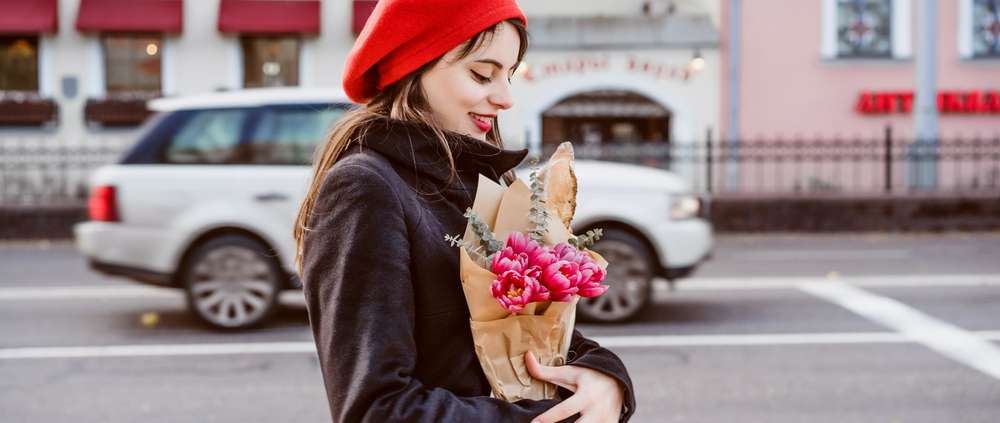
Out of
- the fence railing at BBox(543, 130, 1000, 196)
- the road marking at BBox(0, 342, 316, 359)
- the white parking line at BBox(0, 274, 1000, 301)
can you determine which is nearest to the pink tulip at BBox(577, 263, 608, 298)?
the road marking at BBox(0, 342, 316, 359)

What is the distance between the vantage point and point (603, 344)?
20.1 ft

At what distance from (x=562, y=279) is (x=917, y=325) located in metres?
6.31

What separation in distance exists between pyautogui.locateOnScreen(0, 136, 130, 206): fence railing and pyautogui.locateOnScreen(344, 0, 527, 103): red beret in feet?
44.4

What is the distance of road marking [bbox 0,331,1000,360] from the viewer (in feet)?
19.8

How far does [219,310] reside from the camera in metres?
6.70

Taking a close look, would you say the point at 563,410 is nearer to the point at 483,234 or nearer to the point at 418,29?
the point at 483,234

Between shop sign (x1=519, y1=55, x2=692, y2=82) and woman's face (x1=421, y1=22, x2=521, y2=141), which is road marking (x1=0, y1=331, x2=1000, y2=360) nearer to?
woman's face (x1=421, y1=22, x2=521, y2=141)

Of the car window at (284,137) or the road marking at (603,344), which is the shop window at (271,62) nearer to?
the car window at (284,137)

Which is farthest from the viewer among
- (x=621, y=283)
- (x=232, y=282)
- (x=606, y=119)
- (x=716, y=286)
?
(x=606, y=119)

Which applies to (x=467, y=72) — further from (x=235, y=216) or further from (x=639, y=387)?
(x=235, y=216)

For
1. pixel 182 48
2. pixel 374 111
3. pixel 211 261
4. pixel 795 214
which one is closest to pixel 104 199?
pixel 211 261

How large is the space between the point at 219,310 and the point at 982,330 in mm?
5824

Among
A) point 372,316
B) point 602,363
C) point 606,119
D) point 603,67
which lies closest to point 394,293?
point 372,316

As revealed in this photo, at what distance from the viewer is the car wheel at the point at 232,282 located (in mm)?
6621
